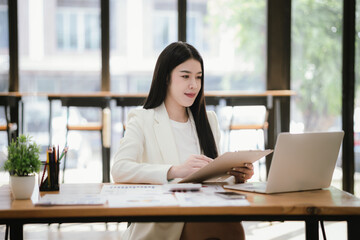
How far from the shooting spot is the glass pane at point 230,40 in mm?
5750

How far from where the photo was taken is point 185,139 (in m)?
2.10

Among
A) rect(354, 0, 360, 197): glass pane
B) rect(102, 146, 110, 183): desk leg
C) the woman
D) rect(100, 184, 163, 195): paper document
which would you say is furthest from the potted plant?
rect(354, 0, 360, 197): glass pane

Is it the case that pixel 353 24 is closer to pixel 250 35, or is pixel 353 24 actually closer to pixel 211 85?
pixel 250 35

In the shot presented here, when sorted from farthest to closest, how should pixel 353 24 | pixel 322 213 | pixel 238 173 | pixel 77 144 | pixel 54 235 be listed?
pixel 77 144 < pixel 353 24 < pixel 54 235 < pixel 238 173 < pixel 322 213

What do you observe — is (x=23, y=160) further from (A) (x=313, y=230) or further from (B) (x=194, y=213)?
(A) (x=313, y=230)

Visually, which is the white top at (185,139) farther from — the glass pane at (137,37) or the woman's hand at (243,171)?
the glass pane at (137,37)

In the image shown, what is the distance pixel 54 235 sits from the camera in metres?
3.43

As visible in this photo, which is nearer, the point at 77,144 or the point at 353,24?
the point at 353,24

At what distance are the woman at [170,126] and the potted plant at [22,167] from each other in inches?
15.8

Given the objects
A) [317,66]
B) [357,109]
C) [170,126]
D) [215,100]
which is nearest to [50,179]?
[170,126]

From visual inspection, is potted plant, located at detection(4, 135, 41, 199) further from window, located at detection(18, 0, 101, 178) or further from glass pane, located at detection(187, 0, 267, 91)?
glass pane, located at detection(187, 0, 267, 91)

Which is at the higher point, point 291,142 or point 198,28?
point 198,28

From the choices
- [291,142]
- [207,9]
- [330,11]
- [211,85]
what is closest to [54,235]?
[291,142]

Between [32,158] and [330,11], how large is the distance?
15.3 feet
